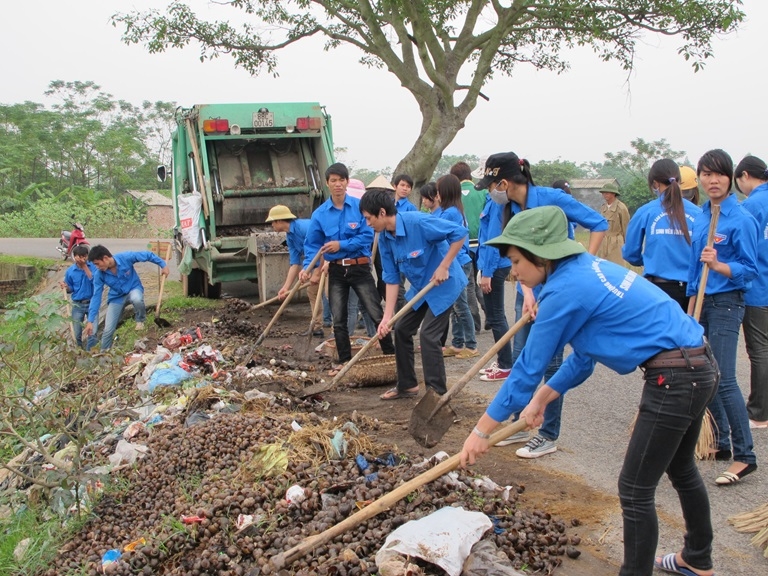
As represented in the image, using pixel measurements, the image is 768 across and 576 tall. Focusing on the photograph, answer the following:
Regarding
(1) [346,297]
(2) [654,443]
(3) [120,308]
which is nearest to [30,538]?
(1) [346,297]

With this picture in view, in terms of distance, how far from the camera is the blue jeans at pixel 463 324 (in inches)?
279

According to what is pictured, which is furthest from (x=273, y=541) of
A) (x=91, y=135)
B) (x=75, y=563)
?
(x=91, y=135)

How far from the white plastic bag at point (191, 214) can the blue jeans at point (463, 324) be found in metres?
3.84

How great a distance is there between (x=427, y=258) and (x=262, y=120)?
519 cm

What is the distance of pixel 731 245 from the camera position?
423 centimetres

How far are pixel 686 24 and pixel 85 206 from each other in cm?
2410

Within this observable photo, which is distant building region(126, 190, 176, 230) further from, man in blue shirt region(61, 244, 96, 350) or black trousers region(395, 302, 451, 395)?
black trousers region(395, 302, 451, 395)

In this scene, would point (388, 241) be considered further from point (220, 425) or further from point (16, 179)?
point (16, 179)

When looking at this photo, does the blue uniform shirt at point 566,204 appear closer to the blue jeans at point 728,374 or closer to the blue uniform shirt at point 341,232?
the blue jeans at point 728,374

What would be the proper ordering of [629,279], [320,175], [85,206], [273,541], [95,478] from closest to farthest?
[629,279] → [273,541] → [95,478] → [320,175] → [85,206]

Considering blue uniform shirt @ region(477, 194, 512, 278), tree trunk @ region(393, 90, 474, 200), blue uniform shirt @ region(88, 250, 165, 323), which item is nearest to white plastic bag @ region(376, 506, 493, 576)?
blue uniform shirt @ region(477, 194, 512, 278)

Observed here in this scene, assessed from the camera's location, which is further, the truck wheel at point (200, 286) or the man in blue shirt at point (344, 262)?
the truck wheel at point (200, 286)

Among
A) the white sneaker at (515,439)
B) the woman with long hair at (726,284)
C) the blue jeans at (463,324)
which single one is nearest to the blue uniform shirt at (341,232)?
the blue jeans at (463,324)

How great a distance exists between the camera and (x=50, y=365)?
5.35 m
